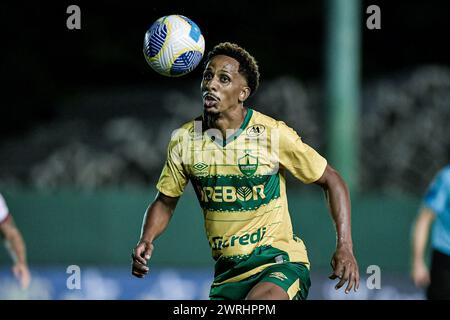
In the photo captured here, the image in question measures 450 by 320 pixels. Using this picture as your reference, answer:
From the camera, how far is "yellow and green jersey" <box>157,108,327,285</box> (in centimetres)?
593

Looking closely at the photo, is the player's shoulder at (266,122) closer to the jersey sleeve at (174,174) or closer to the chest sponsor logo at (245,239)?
the jersey sleeve at (174,174)

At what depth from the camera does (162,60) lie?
596cm

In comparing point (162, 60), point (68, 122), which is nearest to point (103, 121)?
point (68, 122)

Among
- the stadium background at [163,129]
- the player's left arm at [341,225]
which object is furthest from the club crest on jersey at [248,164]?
the stadium background at [163,129]

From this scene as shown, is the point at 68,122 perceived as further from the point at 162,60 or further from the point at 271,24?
the point at 162,60

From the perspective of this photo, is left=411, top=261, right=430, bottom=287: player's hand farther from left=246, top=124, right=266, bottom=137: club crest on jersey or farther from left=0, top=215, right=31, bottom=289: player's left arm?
left=0, top=215, right=31, bottom=289: player's left arm

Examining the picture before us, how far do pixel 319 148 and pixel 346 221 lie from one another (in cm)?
874

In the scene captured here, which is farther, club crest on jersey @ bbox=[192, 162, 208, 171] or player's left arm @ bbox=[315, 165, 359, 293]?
club crest on jersey @ bbox=[192, 162, 208, 171]

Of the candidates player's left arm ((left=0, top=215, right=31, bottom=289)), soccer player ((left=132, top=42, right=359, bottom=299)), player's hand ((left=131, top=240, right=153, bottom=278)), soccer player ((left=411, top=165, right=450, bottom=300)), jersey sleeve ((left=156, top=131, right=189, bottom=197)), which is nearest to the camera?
player's hand ((left=131, top=240, right=153, bottom=278))

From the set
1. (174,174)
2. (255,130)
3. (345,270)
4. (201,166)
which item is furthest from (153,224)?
(345,270)

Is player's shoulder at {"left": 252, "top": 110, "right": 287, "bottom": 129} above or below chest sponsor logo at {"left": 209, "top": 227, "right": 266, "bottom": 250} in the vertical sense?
above

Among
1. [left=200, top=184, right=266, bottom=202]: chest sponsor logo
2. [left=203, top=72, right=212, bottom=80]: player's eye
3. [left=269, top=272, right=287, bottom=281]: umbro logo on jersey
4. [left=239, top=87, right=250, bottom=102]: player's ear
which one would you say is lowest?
[left=269, top=272, right=287, bottom=281]: umbro logo on jersey

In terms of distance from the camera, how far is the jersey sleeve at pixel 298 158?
589 cm

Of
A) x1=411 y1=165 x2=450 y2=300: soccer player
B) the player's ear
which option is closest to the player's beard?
the player's ear
